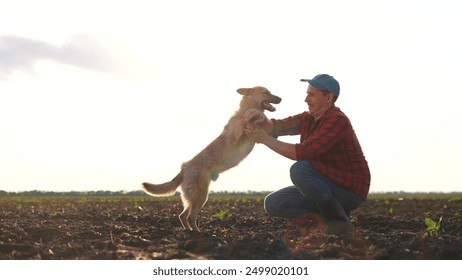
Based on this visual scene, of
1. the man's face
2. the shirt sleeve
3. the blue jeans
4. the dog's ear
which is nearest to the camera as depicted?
the shirt sleeve

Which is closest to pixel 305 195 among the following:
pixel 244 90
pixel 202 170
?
pixel 202 170

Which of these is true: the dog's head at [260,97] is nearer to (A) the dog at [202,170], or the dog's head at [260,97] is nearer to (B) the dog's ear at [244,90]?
(B) the dog's ear at [244,90]

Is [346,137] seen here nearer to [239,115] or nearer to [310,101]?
[310,101]

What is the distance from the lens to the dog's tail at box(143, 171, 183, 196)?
280 inches

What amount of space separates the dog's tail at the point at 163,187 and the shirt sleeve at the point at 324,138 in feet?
7.30

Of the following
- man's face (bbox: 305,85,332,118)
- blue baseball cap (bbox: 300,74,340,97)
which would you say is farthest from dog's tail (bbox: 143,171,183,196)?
blue baseball cap (bbox: 300,74,340,97)

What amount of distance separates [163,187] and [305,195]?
7.31 ft

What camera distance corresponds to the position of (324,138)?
5.53 m

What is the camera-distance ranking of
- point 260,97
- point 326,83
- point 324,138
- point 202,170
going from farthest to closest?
1. point 260,97
2. point 202,170
3. point 326,83
4. point 324,138

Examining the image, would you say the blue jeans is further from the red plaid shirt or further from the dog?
the dog

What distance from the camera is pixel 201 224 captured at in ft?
27.8

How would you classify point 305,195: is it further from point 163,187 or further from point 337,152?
point 163,187
